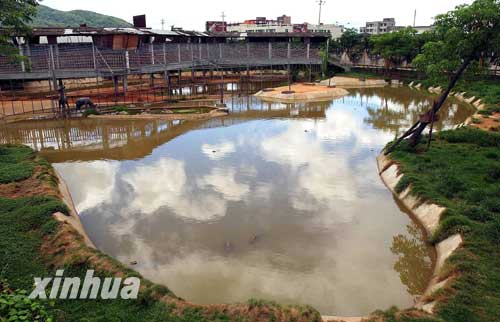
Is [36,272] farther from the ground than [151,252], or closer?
farther from the ground

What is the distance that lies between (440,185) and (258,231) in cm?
811

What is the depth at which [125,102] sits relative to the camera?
41844 millimetres

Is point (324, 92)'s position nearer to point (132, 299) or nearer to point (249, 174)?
point (249, 174)

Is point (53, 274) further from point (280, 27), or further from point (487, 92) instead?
point (280, 27)

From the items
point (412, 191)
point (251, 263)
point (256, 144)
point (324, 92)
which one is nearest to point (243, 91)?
point (324, 92)

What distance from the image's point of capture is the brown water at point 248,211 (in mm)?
12461

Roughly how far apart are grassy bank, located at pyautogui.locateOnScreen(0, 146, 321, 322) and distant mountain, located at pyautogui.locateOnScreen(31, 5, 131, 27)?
14484 cm

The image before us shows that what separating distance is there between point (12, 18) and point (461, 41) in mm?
23466

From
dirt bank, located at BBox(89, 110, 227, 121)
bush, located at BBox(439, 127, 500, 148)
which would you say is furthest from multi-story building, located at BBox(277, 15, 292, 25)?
bush, located at BBox(439, 127, 500, 148)

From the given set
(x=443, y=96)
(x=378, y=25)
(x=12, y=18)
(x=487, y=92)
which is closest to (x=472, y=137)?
(x=443, y=96)

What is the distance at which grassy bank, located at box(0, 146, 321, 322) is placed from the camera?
363 inches

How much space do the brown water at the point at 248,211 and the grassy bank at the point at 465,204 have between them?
1.46m

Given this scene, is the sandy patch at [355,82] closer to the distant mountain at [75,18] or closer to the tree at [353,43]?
the tree at [353,43]

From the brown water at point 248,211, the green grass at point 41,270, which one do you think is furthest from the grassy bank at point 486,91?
the green grass at point 41,270
